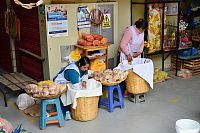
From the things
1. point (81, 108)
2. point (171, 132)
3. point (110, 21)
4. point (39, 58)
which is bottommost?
point (171, 132)

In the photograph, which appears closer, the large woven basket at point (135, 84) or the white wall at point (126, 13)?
the large woven basket at point (135, 84)

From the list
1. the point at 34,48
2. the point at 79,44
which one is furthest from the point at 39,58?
Answer: the point at 79,44

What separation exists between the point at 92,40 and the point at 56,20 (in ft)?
2.16

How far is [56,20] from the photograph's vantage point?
15.4ft

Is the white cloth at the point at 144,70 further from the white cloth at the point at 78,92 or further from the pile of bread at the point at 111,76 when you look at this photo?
the white cloth at the point at 78,92

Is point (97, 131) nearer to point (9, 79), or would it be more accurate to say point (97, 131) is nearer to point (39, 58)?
point (39, 58)

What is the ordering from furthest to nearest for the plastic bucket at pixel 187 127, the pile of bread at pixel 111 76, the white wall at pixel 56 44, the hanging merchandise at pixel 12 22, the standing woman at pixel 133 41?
the hanging merchandise at pixel 12 22 → the standing woman at pixel 133 41 → the white wall at pixel 56 44 → the pile of bread at pixel 111 76 → the plastic bucket at pixel 187 127

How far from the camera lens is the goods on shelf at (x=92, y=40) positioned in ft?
15.8

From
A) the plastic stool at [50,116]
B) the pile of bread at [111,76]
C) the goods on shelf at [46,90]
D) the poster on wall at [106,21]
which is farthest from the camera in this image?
the poster on wall at [106,21]

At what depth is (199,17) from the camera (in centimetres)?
700

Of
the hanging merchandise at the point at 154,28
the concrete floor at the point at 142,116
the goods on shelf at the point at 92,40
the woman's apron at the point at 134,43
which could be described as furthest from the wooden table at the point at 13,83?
the hanging merchandise at the point at 154,28

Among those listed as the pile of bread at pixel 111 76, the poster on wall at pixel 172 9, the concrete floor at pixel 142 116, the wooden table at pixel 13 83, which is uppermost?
the poster on wall at pixel 172 9

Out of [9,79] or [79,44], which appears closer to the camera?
[79,44]

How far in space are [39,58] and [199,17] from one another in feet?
13.3
